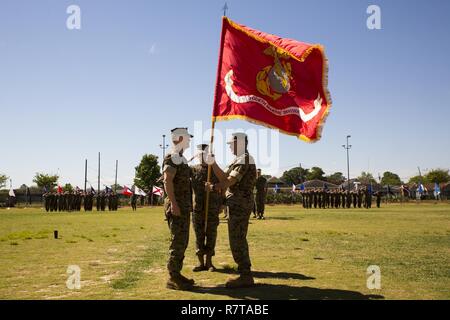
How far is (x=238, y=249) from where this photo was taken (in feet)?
20.5

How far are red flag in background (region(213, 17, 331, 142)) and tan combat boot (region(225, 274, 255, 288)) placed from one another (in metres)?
2.40

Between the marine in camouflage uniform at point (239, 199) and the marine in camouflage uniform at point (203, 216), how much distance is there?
1364mm

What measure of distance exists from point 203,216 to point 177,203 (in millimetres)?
2008

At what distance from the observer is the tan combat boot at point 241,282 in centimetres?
612

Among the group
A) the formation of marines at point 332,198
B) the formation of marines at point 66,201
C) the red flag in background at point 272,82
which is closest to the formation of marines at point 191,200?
the red flag in background at point 272,82

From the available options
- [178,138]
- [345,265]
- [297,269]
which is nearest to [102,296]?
[178,138]

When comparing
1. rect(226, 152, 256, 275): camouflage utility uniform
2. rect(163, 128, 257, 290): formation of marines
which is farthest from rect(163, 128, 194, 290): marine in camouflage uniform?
rect(226, 152, 256, 275): camouflage utility uniform

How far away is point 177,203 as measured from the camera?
20.4ft

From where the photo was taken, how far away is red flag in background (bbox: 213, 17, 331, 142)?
709 centimetres

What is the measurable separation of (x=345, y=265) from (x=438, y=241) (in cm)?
527

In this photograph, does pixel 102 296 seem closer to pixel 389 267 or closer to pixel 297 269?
pixel 297 269

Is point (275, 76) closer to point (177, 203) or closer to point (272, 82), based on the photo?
point (272, 82)

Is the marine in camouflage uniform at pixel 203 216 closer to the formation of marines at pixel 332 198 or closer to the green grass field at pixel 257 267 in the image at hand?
the green grass field at pixel 257 267

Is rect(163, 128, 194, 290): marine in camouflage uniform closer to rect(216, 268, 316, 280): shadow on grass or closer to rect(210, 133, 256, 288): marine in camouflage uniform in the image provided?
rect(210, 133, 256, 288): marine in camouflage uniform
